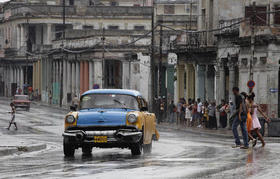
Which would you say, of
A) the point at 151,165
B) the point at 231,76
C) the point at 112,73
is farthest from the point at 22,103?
the point at 151,165

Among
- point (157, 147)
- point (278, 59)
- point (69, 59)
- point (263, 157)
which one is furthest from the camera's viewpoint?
point (69, 59)

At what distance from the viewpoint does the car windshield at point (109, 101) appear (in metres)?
22.5

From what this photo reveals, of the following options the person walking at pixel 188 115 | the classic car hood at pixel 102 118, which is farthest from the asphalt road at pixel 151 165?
the person walking at pixel 188 115

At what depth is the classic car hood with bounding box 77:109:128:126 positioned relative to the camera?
21.2 metres

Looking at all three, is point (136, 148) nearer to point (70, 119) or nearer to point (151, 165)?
point (70, 119)

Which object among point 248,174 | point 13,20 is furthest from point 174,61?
point 13,20

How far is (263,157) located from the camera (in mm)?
20375

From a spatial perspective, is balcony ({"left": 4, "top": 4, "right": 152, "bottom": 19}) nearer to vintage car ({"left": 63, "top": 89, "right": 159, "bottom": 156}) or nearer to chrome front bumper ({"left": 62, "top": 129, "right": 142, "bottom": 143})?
vintage car ({"left": 63, "top": 89, "right": 159, "bottom": 156})

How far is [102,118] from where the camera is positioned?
69.5ft

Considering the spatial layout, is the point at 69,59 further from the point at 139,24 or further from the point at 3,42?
the point at 3,42

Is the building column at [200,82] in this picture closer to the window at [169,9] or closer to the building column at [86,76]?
the building column at [86,76]

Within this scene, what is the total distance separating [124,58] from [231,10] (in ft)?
86.7

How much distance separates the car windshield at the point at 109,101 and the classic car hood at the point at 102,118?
3.54ft

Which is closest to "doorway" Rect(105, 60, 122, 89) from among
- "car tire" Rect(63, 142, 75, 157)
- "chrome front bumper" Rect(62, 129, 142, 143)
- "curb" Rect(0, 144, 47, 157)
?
"curb" Rect(0, 144, 47, 157)
